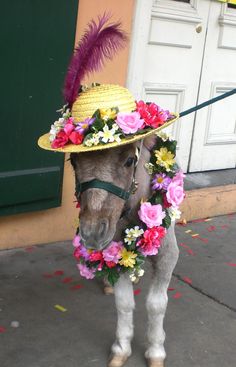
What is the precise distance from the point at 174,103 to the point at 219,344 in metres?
2.72

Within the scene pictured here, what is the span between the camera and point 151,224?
277cm

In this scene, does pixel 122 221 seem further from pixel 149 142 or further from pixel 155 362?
pixel 155 362

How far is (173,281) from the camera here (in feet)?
14.3

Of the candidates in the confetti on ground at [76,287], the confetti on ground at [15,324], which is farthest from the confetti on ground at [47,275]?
the confetti on ground at [15,324]

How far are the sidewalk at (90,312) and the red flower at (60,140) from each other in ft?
4.26

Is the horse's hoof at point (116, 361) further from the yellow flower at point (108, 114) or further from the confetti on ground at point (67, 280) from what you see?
the yellow flower at point (108, 114)

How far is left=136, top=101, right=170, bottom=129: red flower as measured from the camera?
2.65 metres

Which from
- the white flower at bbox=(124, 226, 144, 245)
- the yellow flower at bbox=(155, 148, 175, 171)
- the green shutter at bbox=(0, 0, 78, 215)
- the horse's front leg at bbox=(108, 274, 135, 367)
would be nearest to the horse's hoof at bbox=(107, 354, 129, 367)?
the horse's front leg at bbox=(108, 274, 135, 367)

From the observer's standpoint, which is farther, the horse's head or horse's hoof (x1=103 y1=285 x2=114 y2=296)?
horse's hoof (x1=103 y1=285 x2=114 y2=296)

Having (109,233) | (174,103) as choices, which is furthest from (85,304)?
(174,103)

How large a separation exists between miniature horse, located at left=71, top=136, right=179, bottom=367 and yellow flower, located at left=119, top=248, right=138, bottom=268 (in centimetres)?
9

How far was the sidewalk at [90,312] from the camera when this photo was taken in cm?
329

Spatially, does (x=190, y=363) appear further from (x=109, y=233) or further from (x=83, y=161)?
(x=83, y=161)

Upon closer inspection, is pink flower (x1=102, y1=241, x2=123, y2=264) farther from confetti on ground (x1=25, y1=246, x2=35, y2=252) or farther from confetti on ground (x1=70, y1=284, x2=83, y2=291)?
confetti on ground (x1=25, y1=246, x2=35, y2=252)
